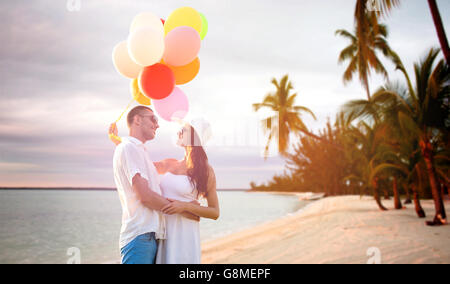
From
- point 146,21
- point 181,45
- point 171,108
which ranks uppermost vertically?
point 146,21

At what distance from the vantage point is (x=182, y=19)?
8.95ft

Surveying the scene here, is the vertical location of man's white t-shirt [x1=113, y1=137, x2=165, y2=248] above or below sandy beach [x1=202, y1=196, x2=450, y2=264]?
above

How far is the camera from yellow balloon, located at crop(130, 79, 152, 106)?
2764 mm

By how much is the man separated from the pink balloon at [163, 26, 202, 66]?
0.91 meters

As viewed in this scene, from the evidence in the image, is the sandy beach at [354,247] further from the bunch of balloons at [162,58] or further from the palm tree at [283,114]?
the palm tree at [283,114]

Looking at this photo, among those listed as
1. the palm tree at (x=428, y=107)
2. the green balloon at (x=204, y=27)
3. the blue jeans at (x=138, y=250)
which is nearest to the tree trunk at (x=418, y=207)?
the palm tree at (x=428, y=107)

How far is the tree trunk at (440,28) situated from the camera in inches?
226

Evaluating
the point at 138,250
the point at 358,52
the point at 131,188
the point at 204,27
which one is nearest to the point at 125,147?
the point at 131,188

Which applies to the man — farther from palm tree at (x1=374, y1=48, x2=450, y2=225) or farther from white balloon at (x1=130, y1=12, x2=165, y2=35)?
palm tree at (x1=374, y1=48, x2=450, y2=225)

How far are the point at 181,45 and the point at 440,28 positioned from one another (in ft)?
18.5

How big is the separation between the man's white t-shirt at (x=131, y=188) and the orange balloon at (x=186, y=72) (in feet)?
3.24

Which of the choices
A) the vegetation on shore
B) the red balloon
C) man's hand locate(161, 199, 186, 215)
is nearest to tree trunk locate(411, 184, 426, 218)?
the vegetation on shore

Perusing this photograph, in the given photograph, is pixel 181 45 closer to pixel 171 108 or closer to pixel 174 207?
pixel 171 108
